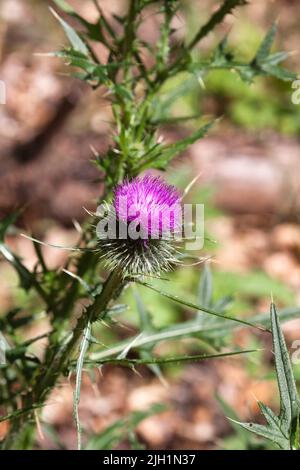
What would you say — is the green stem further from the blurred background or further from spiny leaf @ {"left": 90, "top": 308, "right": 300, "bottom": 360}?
the blurred background

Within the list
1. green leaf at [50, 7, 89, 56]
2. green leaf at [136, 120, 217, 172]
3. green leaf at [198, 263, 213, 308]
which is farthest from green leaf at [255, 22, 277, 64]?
green leaf at [198, 263, 213, 308]

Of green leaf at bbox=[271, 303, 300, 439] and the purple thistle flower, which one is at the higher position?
the purple thistle flower

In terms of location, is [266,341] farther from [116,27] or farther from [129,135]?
[116,27]

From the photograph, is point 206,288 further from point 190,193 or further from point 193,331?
point 190,193

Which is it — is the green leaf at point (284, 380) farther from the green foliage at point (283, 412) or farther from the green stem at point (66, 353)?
the green stem at point (66, 353)

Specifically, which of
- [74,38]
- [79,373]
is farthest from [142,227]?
[74,38]
